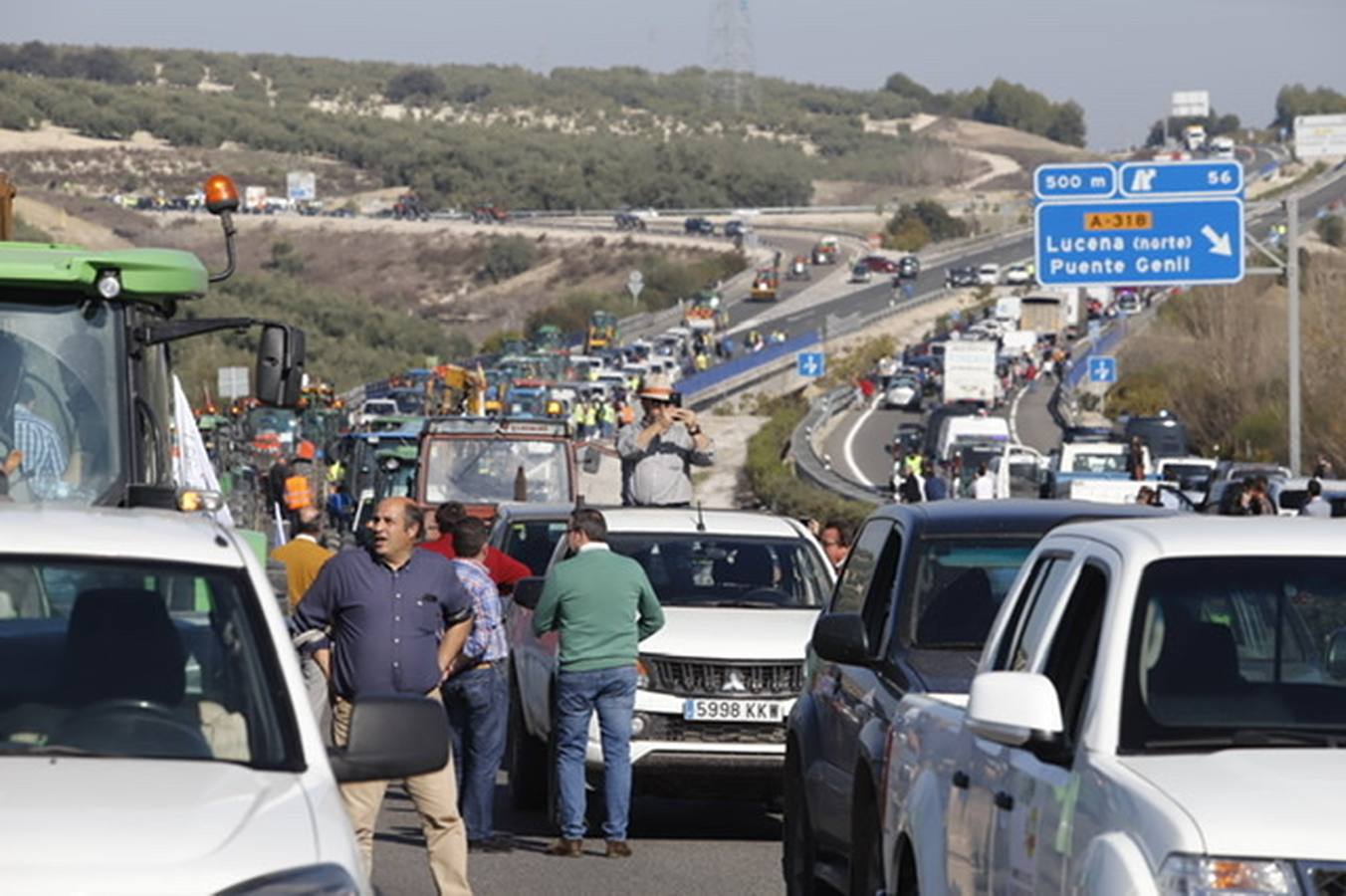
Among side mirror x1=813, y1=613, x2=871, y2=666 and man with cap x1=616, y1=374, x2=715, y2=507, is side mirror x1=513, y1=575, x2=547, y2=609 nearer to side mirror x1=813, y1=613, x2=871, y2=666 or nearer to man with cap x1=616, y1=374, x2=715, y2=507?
man with cap x1=616, y1=374, x2=715, y2=507

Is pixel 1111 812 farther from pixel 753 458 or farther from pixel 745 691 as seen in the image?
pixel 753 458

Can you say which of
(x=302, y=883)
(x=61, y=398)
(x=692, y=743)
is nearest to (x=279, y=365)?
(x=61, y=398)

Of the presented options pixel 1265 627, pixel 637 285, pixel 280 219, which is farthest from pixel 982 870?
pixel 280 219

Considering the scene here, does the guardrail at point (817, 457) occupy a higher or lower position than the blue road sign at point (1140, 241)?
lower

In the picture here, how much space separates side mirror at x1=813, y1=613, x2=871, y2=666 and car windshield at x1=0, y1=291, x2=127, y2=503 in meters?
3.44

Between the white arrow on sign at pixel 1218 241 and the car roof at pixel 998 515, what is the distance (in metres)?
30.5

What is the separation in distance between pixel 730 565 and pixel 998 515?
5.81 meters

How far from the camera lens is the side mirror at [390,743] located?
Result: 639 centimetres

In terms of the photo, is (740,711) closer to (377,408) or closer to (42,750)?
(42,750)

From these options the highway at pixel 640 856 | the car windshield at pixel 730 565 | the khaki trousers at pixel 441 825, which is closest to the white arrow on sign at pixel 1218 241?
the highway at pixel 640 856

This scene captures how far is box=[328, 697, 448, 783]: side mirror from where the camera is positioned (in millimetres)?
6387

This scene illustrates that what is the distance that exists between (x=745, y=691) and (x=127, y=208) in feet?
503

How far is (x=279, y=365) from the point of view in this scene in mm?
12414

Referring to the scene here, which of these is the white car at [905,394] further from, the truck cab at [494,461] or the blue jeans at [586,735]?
the blue jeans at [586,735]
